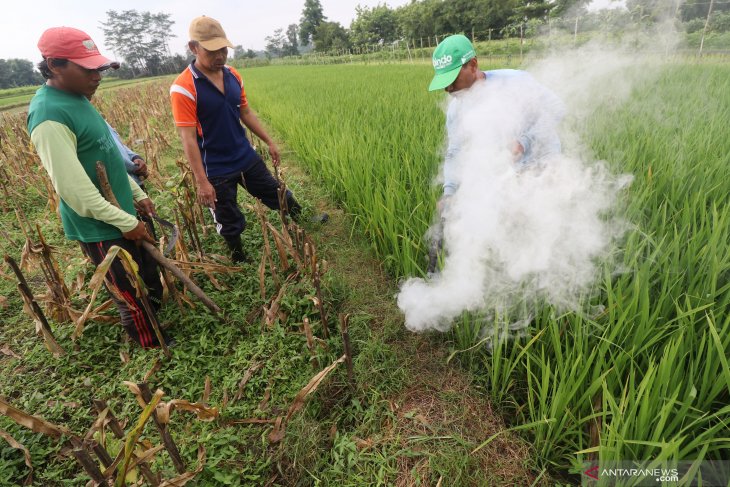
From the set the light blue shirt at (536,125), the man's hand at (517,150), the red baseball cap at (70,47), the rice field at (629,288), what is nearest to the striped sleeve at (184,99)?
the red baseball cap at (70,47)

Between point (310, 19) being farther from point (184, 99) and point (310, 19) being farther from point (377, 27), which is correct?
point (184, 99)

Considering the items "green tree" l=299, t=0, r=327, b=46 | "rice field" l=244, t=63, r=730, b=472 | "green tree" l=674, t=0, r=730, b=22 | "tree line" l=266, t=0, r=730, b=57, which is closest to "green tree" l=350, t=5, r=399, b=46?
"tree line" l=266, t=0, r=730, b=57

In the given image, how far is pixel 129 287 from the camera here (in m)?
1.98

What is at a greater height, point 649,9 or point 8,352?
point 649,9

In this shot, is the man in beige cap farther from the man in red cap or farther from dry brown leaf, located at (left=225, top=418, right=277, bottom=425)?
dry brown leaf, located at (left=225, top=418, right=277, bottom=425)

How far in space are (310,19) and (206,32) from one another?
76.2 metres

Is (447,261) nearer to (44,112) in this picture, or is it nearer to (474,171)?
(474,171)

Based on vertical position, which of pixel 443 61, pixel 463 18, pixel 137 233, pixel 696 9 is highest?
pixel 463 18

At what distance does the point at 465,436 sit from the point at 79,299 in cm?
272

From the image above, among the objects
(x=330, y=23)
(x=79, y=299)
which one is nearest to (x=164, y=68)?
(x=330, y=23)

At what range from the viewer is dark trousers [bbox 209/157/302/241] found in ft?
8.61

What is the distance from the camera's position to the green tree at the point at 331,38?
2069 inches

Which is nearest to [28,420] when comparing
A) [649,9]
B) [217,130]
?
[217,130]

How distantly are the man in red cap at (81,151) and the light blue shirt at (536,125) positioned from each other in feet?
5.91
